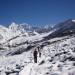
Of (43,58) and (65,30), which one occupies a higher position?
(65,30)

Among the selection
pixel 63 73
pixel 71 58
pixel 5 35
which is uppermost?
pixel 5 35

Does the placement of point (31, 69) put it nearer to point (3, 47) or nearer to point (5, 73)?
point (5, 73)

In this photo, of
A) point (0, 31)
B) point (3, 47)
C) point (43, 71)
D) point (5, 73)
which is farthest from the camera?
point (0, 31)

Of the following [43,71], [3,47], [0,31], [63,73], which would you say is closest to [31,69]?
[43,71]

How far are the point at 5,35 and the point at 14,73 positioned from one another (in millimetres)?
74124

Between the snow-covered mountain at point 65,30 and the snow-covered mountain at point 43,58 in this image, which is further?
the snow-covered mountain at point 65,30

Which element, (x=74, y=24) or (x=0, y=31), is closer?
(x=74, y=24)

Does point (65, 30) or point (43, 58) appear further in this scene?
point (65, 30)

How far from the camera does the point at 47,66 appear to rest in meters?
13.3

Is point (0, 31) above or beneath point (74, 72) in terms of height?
above

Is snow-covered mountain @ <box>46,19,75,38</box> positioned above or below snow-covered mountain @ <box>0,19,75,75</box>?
above

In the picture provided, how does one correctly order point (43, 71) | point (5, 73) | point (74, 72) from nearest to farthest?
point (74, 72) < point (43, 71) < point (5, 73)

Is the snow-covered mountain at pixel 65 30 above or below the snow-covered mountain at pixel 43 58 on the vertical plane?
above

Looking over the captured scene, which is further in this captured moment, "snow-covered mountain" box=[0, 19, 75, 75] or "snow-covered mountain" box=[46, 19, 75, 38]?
"snow-covered mountain" box=[46, 19, 75, 38]
